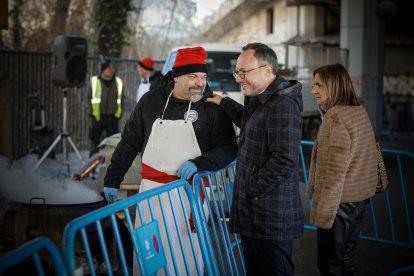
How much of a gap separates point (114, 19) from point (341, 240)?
14646 millimetres

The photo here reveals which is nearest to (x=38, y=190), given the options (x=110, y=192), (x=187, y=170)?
(x=110, y=192)

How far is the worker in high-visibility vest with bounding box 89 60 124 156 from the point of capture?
11141 mm

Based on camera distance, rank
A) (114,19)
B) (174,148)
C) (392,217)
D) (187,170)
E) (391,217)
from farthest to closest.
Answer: (114,19) < (392,217) < (391,217) < (174,148) < (187,170)

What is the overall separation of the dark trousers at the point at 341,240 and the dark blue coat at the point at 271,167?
63 centimetres

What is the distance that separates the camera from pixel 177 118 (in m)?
4.03

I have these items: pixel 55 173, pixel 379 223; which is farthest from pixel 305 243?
pixel 55 173

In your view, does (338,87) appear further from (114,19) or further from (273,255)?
(114,19)

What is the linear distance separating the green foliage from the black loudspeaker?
6.36 m

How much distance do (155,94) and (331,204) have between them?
147cm

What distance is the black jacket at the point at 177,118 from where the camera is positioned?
403 centimetres

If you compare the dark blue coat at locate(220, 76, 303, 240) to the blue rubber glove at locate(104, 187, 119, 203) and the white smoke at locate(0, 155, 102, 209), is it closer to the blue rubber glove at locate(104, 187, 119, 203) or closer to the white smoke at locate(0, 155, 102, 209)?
the blue rubber glove at locate(104, 187, 119, 203)

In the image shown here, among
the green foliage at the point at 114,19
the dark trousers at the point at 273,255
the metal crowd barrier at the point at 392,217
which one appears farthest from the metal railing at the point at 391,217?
the green foliage at the point at 114,19

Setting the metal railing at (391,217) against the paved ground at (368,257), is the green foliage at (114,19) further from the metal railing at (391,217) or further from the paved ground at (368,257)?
the paved ground at (368,257)

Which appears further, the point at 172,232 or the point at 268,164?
the point at 172,232
